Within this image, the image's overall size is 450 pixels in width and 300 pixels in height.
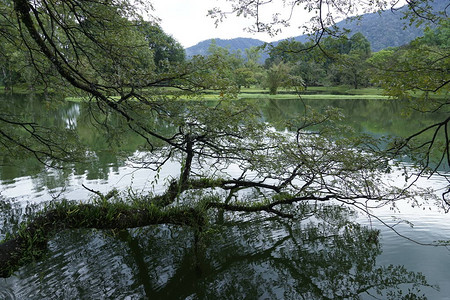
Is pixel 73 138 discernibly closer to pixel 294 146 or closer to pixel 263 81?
pixel 294 146

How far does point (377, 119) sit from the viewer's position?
2242cm

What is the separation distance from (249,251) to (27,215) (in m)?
5.01

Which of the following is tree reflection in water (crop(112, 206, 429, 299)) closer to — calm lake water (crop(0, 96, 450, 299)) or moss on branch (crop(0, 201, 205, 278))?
calm lake water (crop(0, 96, 450, 299))

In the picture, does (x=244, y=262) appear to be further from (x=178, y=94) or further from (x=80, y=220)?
(x=178, y=94)

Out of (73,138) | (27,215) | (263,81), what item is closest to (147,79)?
(73,138)

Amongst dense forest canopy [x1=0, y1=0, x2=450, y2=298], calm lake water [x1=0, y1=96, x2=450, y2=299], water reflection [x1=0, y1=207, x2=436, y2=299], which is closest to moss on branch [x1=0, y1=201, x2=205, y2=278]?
dense forest canopy [x1=0, y1=0, x2=450, y2=298]

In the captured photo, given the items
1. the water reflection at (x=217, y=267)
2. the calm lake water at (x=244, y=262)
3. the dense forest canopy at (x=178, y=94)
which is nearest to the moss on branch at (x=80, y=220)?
the dense forest canopy at (x=178, y=94)

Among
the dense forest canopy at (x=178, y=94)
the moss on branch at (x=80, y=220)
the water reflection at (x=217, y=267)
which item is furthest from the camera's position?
the water reflection at (x=217, y=267)

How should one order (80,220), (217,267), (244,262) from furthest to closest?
(244,262) → (217,267) → (80,220)

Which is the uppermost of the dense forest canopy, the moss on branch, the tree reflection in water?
the dense forest canopy

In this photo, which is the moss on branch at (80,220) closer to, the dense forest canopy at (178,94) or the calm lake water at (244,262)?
the dense forest canopy at (178,94)

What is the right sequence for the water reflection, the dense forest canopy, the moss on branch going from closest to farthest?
the dense forest canopy
the moss on branch
the water reflection

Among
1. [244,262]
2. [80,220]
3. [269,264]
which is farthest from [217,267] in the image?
[80,220]

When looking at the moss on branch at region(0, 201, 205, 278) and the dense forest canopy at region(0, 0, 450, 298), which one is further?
the moss on branch at region(0, 201, 205, 278)
